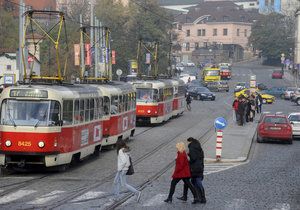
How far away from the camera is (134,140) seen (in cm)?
3731

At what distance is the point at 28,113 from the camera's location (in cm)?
2342

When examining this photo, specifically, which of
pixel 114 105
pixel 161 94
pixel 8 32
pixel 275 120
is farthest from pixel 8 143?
pixel 8 32

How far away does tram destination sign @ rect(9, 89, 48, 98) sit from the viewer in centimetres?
2352

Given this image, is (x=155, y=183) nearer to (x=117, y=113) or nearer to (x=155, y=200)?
(x=155, y=200)

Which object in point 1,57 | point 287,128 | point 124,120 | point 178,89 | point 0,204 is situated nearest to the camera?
point 0,204

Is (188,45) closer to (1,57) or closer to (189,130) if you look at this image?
(1,57)

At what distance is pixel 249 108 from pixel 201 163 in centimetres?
3041

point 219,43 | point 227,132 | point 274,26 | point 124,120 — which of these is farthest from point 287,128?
point 219,43

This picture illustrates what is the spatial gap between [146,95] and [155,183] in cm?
2298

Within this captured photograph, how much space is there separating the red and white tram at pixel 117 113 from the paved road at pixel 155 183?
0.83 metres

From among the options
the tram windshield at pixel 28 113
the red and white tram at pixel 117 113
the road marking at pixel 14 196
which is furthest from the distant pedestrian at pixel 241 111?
the road marking at pixel 14 196

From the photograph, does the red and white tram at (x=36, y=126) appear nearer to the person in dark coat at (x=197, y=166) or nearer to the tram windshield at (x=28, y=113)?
the tram windshield at (x=28, y=113)

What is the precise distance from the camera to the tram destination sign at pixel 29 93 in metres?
23.5

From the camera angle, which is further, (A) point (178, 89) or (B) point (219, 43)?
(B) point (219, 43)
